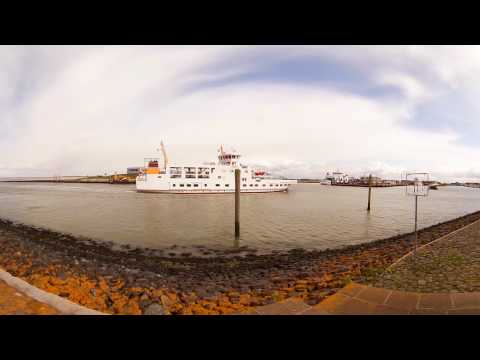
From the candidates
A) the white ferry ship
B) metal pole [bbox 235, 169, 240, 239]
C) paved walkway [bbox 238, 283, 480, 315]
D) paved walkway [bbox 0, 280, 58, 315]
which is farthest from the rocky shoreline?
the white ferry ship

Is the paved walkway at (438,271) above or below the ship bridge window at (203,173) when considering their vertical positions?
below

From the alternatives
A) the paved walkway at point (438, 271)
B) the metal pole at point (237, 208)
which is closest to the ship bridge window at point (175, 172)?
the metal pole at point (237, 208)

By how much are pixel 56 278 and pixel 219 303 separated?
4659 millimetres

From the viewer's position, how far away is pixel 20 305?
337cm

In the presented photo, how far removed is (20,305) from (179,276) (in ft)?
13.3

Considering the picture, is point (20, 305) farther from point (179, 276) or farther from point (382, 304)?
point (382, 304)

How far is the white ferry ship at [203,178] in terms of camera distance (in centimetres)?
4606

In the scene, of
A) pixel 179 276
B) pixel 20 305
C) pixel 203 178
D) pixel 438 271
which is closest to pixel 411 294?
pixel 438 271

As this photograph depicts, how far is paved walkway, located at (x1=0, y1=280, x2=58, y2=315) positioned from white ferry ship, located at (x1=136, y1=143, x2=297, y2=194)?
42.5m

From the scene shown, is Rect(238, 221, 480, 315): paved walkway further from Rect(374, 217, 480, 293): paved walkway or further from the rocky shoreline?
the rocky shoreline

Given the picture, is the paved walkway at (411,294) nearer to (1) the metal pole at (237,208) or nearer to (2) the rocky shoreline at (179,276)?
(2) the rocky shoreline at (179,276)

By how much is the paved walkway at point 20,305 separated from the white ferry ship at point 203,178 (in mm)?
42472

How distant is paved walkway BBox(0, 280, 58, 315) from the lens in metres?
3.21
